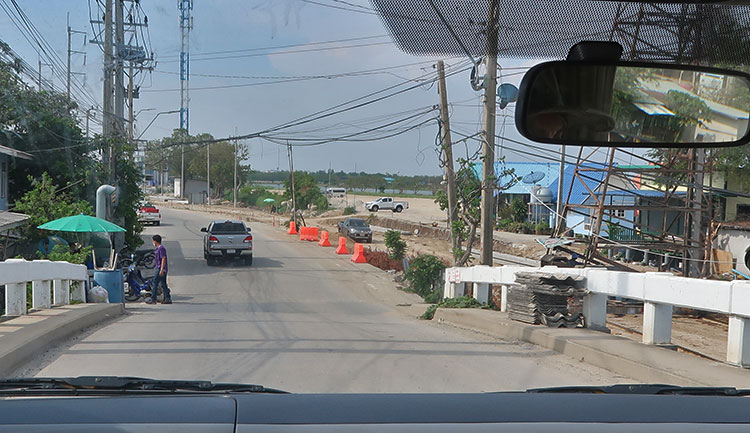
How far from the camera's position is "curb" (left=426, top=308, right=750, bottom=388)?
743cm

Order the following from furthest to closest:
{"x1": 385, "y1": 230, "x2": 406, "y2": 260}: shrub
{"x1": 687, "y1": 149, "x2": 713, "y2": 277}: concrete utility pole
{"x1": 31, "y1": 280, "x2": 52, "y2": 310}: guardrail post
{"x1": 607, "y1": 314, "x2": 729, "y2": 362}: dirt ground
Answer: {"x1": 385, "y1": 230, "x2": 406, "y2": 260}: shrub
{"x1": 687, "y1": 149, "x2": 713, "y2": 277}: concrete utility pole
{"x1": 607, "y1": 314, "x2": 729, "y2": 362}: dirt ground
{"x1": 31, "y1": 280, "x2": 52, "y2": 310}: guardrail post

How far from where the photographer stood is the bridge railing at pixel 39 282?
10.6 meters

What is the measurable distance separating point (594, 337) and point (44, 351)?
7.00 meters

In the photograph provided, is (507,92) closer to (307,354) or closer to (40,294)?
(307,354)

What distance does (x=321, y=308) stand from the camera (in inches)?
818

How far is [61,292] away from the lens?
45.8 ft

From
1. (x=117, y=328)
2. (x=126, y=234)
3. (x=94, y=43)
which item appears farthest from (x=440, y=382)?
(x=94, y=43)

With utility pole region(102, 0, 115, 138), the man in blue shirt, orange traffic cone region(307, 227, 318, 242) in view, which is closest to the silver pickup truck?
utility pole region(102, 0, 115, 138)

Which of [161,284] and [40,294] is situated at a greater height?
[40,294]

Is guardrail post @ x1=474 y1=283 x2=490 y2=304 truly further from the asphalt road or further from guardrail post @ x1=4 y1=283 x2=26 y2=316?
guardrail post @ x1=4 y1=283 x2=26 y2=316

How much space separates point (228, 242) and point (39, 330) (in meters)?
24.1

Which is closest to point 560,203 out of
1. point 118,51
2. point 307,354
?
point 118,51

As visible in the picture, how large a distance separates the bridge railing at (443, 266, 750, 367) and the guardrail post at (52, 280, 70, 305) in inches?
329

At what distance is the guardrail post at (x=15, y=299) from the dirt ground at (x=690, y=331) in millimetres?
10275
